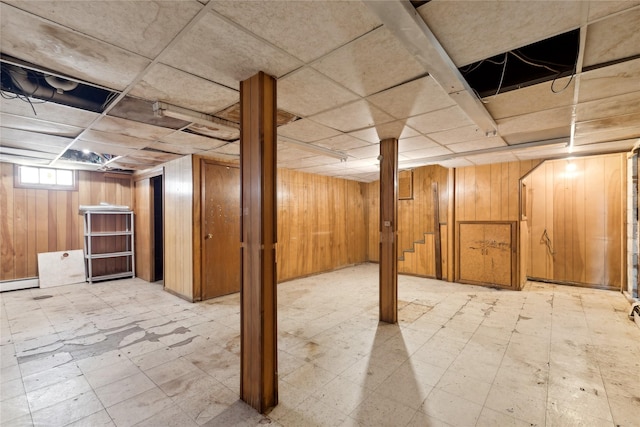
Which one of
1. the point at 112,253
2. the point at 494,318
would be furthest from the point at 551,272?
the point at 112,253

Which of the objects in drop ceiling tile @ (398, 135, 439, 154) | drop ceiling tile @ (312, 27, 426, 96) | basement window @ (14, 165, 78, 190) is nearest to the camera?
drop ceiling tile @ (312, 27, 426, 96)

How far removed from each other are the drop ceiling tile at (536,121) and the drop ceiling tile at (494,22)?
1.50 metres

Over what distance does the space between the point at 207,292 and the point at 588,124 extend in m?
5.62

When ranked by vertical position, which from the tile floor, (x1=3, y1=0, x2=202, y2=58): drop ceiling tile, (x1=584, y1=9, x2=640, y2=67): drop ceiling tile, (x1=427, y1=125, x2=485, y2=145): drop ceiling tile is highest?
(x1=3, y1=0, x2=202, y2=58): drop ceiling tile

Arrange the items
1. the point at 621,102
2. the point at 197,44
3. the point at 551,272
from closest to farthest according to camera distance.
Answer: the point at 197,44, the point at 621,102, the point at 551,272

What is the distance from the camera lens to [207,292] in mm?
4586

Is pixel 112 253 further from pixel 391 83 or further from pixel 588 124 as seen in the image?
pixel 588 124

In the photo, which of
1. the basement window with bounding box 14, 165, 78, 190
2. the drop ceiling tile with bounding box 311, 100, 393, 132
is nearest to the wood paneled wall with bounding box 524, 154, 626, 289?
the drop ceiling tile with bounding box 311, 100, 393, 132

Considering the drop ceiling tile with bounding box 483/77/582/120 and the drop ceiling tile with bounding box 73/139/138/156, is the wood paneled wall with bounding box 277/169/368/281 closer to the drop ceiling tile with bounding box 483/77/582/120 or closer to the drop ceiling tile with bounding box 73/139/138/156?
the drop ceiling tile with bounding box 73/139/138/156

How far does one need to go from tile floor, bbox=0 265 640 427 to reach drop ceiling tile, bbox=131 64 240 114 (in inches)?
94.9

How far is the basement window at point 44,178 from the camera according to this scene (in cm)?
536

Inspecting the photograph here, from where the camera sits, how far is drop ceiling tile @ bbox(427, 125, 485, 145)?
3273mm

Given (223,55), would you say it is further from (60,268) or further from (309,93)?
(60,268)

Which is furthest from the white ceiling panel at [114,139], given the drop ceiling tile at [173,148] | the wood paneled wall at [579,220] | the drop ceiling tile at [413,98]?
the wood paneled wall at [579,220]
